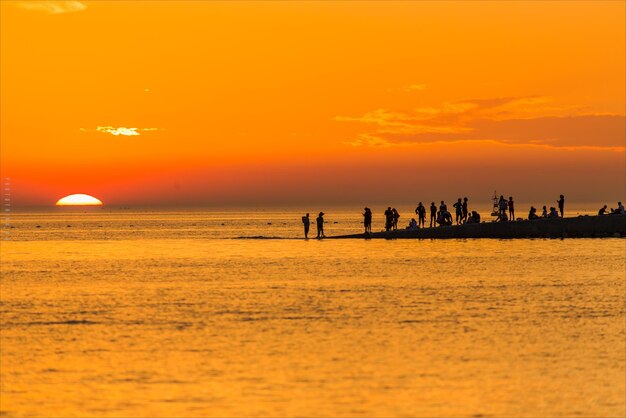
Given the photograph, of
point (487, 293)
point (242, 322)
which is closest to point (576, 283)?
point (487, 293)

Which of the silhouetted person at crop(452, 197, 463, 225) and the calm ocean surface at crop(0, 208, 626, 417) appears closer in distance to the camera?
the calm ocean surface at crop(0, 208, 626, 417)

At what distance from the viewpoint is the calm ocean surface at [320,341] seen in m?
19.6

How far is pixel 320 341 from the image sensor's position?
89.3 ft

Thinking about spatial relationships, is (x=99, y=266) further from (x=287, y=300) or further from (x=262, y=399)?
(x=262, y=399)

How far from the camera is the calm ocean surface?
64.4 feet

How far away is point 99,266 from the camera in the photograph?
203ft

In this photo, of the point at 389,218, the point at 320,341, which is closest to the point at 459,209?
the point at 389,218

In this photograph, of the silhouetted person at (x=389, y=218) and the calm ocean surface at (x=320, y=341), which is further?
the silhouetted person at (x=389, y=218)

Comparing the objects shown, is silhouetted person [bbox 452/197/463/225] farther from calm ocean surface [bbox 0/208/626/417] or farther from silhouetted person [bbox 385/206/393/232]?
calm ocean surface [bbox 0/208/626/417]

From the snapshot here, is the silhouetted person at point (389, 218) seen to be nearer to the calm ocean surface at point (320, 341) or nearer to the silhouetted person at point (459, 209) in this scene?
the silhouetted person at point (459, 209)

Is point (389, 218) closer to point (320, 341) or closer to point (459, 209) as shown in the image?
point (459, 209)

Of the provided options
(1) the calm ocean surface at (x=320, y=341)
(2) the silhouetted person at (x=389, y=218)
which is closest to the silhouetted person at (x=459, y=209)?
(2) the silhouetted person at (x=389, y=218)

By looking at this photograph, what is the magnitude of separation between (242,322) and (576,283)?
18418 mm

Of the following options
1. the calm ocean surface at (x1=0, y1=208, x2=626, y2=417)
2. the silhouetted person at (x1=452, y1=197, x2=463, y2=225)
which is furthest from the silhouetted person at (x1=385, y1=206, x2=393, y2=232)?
the calm ocean surface at (x1=0, y1=208, x2=626, y2=417)
